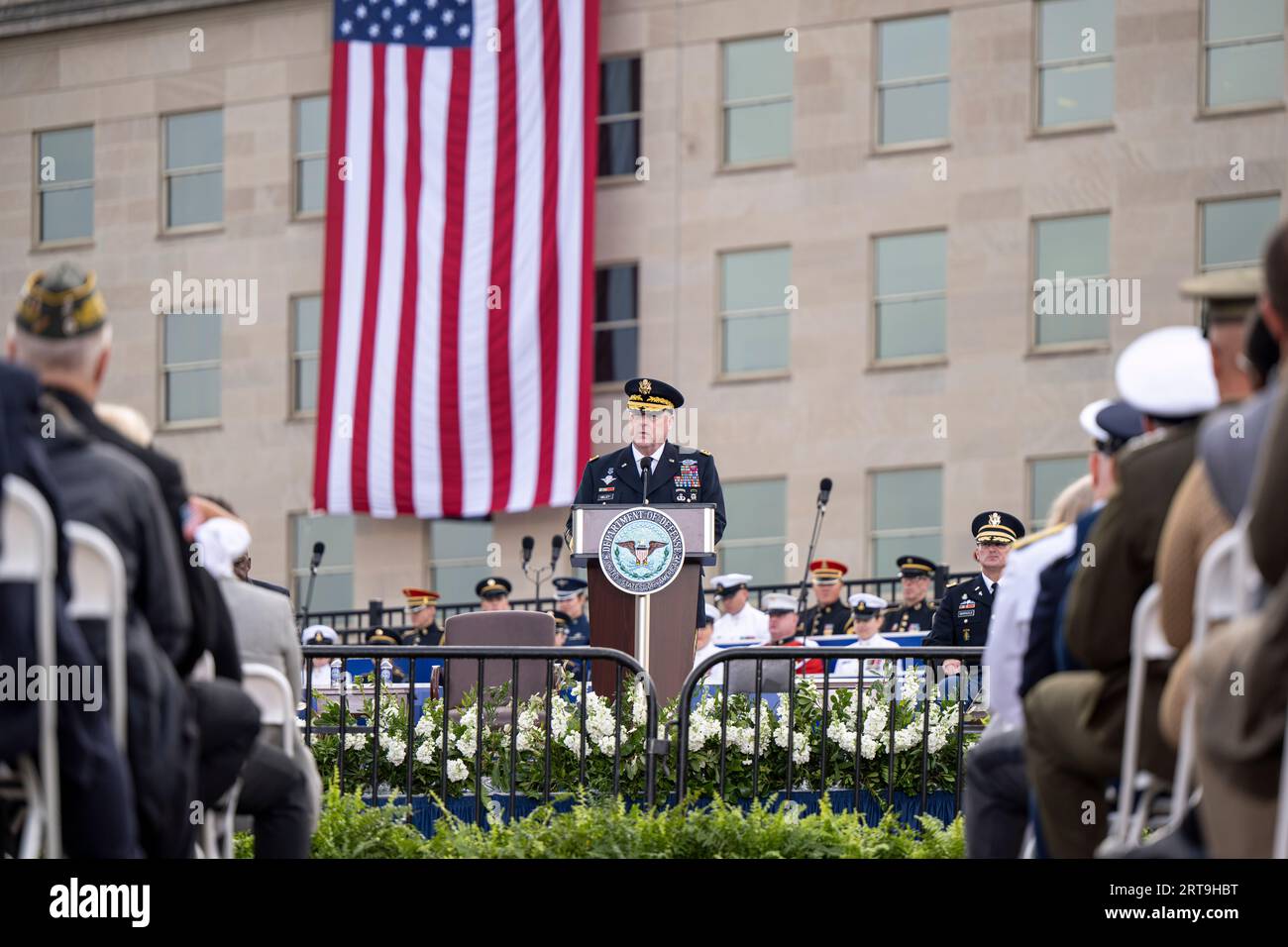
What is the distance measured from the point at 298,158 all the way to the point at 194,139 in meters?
2.08

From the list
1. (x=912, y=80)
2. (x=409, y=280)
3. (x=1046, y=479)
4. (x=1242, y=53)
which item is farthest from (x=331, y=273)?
(x=1242, y=53)

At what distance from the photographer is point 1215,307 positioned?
18.5ft

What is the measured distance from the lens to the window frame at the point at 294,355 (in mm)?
34719

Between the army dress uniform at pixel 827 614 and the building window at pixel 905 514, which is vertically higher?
the building window at pixel 905 514

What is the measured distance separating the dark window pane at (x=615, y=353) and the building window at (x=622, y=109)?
226 cm

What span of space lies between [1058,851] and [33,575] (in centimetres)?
275

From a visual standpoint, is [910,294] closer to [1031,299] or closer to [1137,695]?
[1031,299]

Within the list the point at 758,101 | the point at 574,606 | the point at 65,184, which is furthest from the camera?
the point at 65,184

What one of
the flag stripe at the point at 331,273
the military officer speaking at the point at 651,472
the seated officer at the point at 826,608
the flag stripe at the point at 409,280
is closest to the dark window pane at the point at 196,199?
the flag stripe at the point at 331,273

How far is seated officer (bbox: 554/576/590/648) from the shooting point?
70.9 ft

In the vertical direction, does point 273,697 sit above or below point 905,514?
below

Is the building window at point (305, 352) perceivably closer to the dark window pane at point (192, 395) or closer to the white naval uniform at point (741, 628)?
the dark window pane at point (192, 395)

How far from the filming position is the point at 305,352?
114ft
